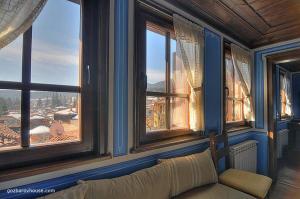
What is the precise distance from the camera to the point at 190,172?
5.77ft

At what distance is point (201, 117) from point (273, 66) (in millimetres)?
2151

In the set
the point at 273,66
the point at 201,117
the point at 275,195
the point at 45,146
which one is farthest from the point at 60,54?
the point at 273,66

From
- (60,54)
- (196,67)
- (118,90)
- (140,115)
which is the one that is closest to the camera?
(60,54)

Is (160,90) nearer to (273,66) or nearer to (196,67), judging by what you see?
(196,67)

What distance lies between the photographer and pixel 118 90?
155 centimetres

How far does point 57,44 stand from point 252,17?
240cm

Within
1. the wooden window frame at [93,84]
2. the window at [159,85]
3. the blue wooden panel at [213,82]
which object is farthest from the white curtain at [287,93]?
the wooden window frame at [93,84]

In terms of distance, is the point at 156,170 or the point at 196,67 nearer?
the point at 156,170

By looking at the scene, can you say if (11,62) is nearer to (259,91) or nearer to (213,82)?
(213,82)

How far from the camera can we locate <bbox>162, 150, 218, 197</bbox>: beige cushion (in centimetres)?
165

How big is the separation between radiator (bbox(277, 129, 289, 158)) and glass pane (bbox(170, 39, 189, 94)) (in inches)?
141

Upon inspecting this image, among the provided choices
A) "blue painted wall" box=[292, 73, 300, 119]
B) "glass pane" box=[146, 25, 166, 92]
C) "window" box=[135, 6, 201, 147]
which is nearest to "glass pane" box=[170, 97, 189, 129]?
"window" box=[135, 6, 201, 147]

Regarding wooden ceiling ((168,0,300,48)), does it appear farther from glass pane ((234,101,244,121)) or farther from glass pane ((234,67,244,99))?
glass pane ((234,101,244,121))

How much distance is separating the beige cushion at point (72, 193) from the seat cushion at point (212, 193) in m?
0.84
